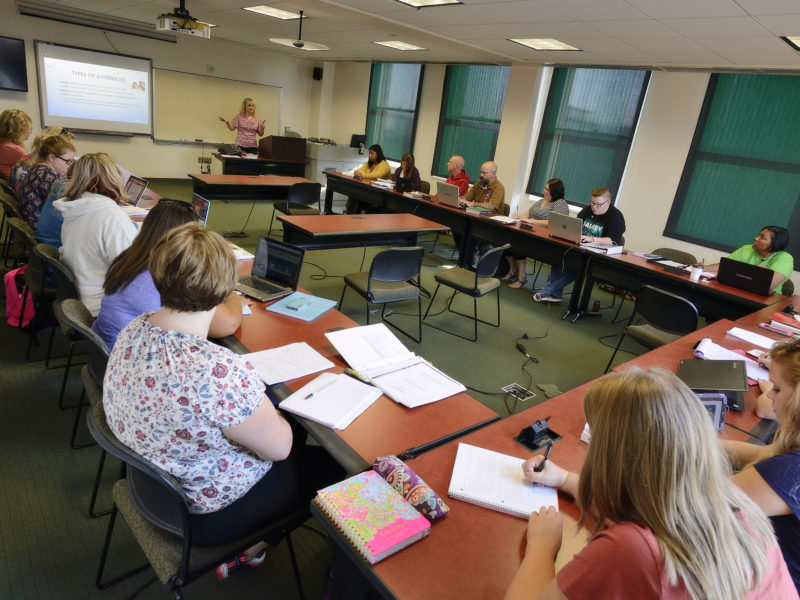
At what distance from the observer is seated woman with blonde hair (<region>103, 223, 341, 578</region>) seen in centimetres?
113

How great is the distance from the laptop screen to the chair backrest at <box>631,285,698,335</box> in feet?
7.73

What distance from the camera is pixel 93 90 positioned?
8.22m

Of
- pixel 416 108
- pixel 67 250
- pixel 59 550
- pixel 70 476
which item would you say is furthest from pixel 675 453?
pixel 416 108

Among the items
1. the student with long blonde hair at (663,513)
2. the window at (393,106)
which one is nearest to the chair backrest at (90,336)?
the student with long blonde hair at (663,513)

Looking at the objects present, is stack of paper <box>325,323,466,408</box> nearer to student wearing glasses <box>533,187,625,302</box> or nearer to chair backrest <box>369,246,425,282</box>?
chair backrest <box>369,246,425,282</box>

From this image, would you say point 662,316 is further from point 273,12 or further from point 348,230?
point 273,12

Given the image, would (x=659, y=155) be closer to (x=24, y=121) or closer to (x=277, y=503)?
(x=277, y=503)

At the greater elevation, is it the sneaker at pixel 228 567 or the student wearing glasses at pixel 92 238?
the student wearing glasses at pixel 92 238

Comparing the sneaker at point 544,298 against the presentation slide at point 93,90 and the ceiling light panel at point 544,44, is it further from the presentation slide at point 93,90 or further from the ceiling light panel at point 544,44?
the presentation slide at point 93,90

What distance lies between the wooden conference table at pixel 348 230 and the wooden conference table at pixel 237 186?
56.0 inches

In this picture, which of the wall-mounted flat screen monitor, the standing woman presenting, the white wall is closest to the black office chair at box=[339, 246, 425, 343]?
the standing woman presenting

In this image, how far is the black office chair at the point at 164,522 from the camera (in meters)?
1.14

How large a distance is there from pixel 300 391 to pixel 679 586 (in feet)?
3.81

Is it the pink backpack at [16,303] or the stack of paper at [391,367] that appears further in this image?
the pink backpack at [16,303]
